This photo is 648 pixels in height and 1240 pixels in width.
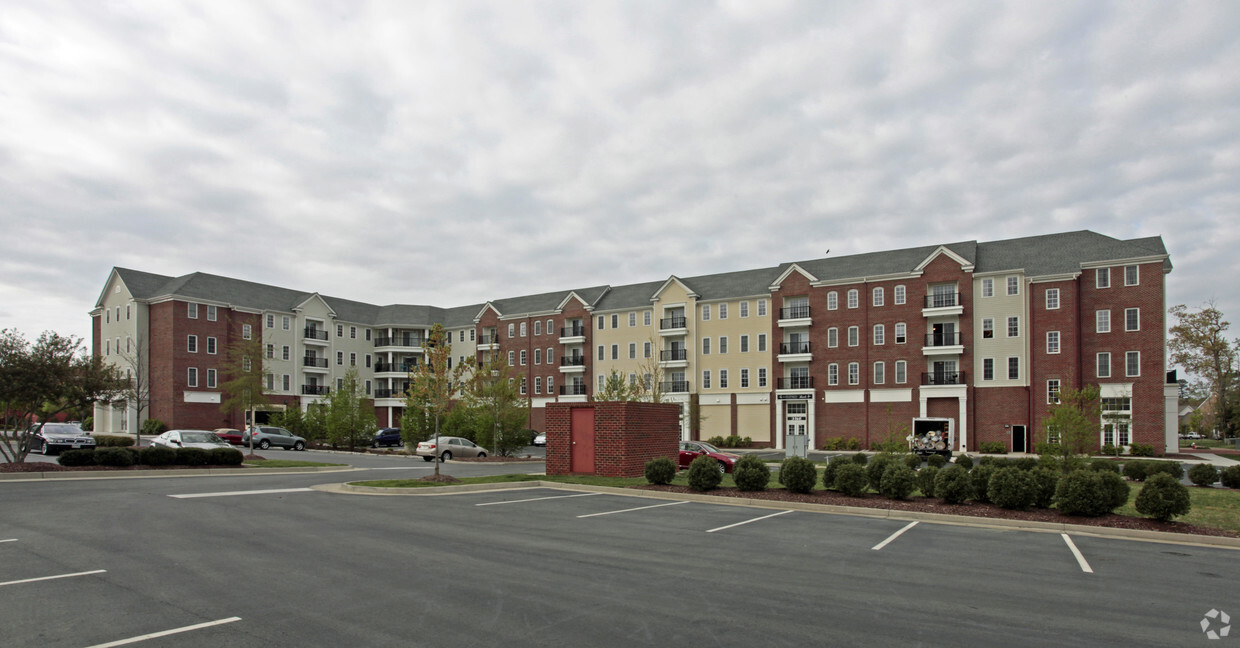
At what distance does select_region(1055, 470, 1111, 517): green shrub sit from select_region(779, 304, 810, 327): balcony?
4208 cm

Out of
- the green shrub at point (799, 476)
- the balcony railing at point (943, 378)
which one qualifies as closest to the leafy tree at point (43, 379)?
the green shrub at point (799, 476)

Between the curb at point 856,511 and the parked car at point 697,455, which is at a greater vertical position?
the curb at point 856,511

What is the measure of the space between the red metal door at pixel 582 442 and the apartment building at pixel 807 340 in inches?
899

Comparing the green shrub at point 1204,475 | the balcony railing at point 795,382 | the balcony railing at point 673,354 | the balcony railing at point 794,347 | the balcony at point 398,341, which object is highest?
the balcony at point 398,341

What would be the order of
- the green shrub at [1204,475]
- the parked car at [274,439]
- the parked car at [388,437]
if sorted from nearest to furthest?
the green shrub at [1204,475] → the parked car at [274,439] → the parked car at [388,437]

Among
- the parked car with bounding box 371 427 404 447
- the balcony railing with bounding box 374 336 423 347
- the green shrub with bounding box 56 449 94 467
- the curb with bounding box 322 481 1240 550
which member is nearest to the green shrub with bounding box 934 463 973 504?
the curb with bounding box 322 481 1240 550

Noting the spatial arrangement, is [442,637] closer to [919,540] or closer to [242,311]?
[919,540]

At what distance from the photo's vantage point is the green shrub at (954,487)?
639 inches

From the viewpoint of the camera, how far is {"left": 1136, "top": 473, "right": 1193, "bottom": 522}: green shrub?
13414 millimetres

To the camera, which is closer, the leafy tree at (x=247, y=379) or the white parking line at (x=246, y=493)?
the white parking line at (x=246, y=493)

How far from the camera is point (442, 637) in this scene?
6707 millimetres

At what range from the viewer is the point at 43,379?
934 inches

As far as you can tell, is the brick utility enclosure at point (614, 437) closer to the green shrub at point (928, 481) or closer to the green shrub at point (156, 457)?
the green shrub at point (928, 481)

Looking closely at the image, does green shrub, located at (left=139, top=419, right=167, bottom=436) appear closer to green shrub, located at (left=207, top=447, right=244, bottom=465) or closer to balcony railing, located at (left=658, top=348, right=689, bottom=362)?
green shrub, located at (left=207, top=447, right=244, bottom=465)
